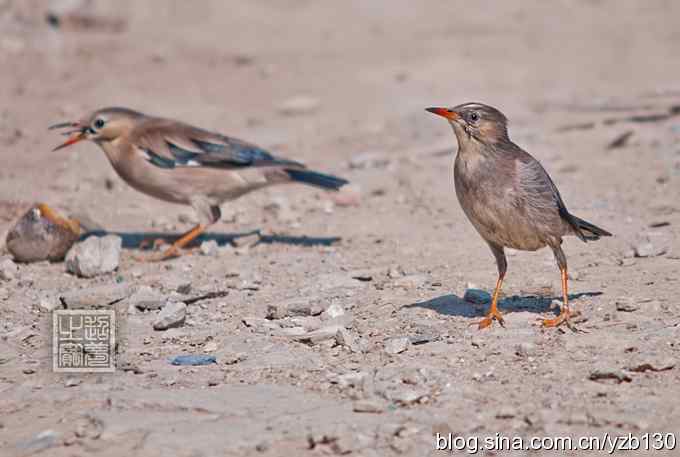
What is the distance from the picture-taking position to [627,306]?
654 centimetres

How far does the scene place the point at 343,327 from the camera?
644cm

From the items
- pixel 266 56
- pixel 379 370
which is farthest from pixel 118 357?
pixel 266 56

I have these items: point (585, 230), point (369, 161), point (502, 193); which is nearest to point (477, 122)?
point (502, 193)

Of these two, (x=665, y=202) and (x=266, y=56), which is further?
(x=266, y=56)

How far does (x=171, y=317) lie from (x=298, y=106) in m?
7.03

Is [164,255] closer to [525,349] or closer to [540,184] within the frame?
[540,184]

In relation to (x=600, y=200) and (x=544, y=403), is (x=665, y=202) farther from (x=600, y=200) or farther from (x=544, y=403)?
(x=544, y=403)

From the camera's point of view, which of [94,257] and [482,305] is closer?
[482,305]

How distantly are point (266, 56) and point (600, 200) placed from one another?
24.1 ft

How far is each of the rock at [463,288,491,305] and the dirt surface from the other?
0.21ft

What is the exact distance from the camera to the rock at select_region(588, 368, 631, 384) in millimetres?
5543

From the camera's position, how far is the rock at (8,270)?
7824 mm

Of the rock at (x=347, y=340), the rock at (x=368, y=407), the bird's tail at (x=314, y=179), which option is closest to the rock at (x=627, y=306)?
the rock at (x=347, y=340)

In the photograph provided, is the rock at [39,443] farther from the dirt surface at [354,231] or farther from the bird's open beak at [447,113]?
the bird's open beak at [447,113]
